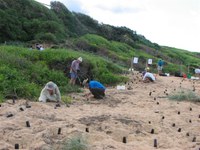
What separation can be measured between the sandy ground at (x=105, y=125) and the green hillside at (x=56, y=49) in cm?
260

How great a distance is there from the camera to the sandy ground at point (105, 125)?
7.56 meters

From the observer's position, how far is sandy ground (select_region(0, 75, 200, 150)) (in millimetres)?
7562

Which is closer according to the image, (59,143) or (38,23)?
(59,143)

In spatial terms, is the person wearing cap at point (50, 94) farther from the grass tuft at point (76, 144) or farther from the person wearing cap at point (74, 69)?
the grass tuft at point (76, 144)

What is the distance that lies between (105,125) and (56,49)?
13.4 metres

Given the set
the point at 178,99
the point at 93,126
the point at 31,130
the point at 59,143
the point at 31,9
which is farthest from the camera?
the point at 31,9

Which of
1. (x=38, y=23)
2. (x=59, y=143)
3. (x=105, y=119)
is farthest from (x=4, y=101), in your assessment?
(x=38, y=23)

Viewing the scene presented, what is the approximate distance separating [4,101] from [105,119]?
3.72 metres

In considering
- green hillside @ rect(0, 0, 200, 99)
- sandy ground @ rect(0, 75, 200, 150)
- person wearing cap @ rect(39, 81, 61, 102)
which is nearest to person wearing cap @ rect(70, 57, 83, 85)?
green hillside @ rect(0, 0, 200, 99)

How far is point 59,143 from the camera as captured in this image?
7297 millimetres

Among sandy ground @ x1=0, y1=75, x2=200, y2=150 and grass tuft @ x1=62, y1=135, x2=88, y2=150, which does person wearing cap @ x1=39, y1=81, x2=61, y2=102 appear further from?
grass tuft @ x1=62, y1=135, x2=88, y2=150

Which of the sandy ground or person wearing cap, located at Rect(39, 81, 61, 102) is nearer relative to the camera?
the sandy ground

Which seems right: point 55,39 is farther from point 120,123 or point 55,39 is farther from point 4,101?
point 120,123

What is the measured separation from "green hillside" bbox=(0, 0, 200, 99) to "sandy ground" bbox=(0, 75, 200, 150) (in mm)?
2599
